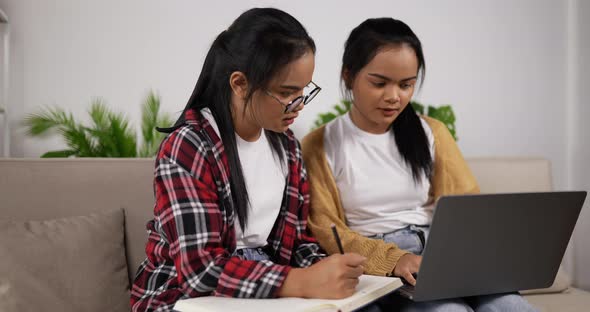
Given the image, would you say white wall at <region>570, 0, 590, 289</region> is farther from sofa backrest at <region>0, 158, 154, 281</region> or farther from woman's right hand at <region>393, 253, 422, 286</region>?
sofa backrest at <region>0, 158, 154, 281</region>

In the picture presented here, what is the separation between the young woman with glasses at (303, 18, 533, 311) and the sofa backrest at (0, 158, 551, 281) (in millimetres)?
471

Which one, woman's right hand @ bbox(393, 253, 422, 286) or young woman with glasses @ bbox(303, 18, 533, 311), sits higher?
young woman with glasses @ bbox(303, 18, 533, 311)

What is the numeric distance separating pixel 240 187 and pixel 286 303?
317mm

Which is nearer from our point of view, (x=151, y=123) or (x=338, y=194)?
(x=338, y=194)

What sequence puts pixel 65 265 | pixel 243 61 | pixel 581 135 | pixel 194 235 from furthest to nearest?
pixel 581 135
pixel 65 265
pixel 243 61
pixel 194 235

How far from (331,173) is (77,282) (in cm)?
67

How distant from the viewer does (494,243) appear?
1105mm

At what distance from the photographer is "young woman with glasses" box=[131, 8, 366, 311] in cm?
109

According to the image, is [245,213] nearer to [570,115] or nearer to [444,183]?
[444,183]

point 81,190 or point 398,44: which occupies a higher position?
point 398,44

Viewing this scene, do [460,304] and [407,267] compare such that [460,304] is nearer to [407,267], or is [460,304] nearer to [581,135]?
[407,267]

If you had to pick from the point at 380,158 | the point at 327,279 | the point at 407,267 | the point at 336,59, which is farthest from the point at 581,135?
the point at 327,279

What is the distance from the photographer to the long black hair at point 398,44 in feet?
4.85

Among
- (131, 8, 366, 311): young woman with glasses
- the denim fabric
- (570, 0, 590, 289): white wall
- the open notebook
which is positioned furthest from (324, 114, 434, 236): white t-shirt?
(570, 0, 590, 289): white wall
